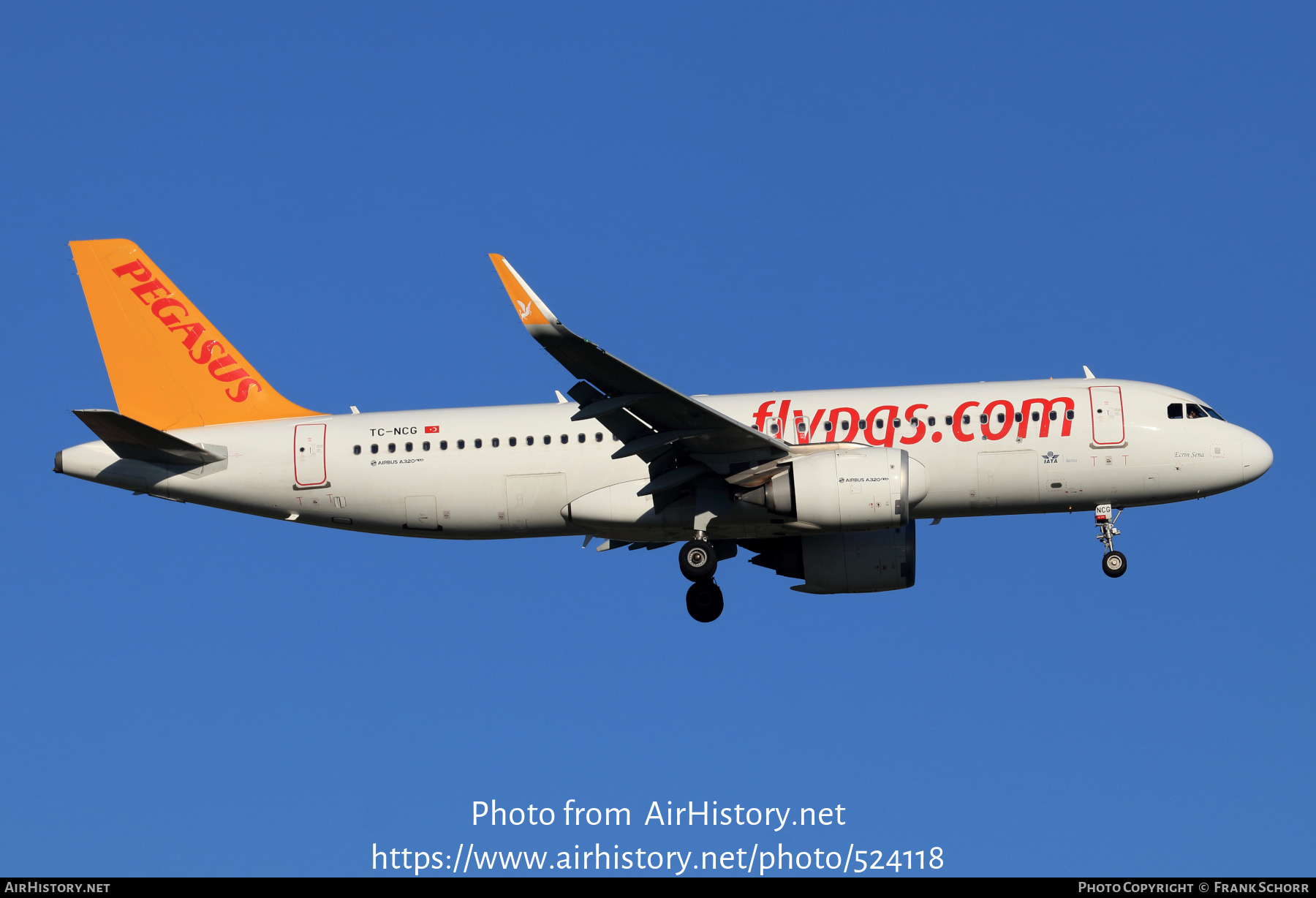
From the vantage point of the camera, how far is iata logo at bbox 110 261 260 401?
35.5 metres

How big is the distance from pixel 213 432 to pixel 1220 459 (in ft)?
76.6

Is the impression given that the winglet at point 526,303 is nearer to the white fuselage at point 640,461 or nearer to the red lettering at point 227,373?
the white fuselage at point 640,461

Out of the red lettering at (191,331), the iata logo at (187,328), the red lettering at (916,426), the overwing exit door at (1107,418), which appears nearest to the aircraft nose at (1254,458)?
the overwing exit door at (1107,418)

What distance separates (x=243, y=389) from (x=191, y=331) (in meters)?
2.14

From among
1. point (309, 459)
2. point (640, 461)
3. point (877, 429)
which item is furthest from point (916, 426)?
point (309, 459)

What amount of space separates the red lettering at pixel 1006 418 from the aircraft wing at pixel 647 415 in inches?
182

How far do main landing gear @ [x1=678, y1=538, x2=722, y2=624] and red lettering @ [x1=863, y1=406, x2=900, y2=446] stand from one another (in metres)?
4.32

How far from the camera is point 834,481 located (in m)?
30.5

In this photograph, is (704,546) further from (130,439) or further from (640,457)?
(130,439)

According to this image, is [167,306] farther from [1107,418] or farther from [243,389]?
[1107,418]

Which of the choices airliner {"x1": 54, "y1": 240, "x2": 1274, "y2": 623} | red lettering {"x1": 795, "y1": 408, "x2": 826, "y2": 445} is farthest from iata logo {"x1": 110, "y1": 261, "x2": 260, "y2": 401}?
red lettering {"x1": 795, "y1": 408, "x2": 826, "y2": 445}

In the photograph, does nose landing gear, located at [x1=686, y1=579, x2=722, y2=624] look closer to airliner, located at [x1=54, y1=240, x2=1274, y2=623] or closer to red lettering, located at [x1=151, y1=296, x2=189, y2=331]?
airliner, located at [x1=54, y1=240, x2=1274, y2=623]

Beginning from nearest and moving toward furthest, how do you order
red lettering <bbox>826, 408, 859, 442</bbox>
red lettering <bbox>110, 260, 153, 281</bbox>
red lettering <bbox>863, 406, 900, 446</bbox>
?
red lettering <bbox>863, 406, 900, 446</bbox>, red lettering <bbox>826, 408, 859, 442</bbox>, red lettering <bbox>110, 260, 153, 281</bbox>
